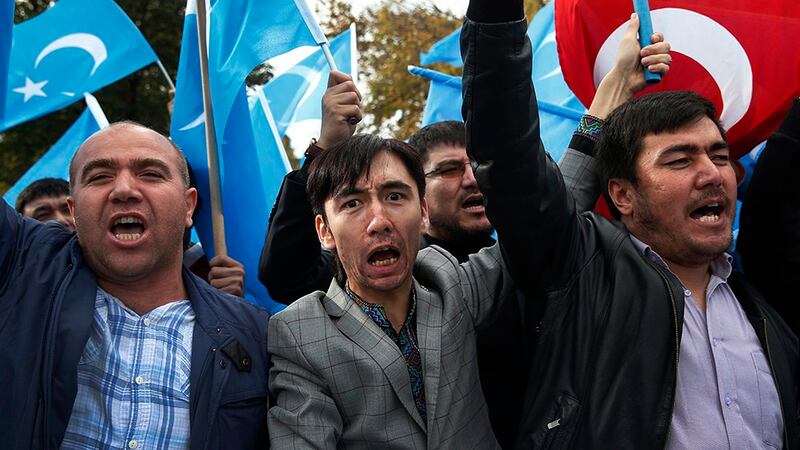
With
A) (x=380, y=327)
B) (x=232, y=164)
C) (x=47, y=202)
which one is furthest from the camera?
(x=47, y=202)

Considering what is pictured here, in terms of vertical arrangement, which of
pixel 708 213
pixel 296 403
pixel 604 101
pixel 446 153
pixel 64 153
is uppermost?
pixel 64 153

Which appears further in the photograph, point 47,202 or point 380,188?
point 47,202

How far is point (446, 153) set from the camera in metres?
3.90

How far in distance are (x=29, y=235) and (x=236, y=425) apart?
0.83 meters

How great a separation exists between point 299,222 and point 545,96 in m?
2.70

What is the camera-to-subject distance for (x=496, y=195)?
236 centimetres

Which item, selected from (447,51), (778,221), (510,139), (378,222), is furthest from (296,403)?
(447,51)

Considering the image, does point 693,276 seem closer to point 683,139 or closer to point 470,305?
point 683,139

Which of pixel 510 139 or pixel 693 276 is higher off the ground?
pixel 510 139

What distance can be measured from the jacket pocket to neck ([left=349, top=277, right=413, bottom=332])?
0.51 metres

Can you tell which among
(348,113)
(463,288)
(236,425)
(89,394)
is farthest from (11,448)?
(348,113)

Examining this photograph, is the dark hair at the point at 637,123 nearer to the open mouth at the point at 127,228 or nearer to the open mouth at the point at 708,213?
the open mouth at the point at 708,213

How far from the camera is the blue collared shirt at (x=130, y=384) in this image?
2.34 metres

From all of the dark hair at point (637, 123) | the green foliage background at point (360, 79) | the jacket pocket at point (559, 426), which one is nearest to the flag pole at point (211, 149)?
the dark hair at point (637, 123)
